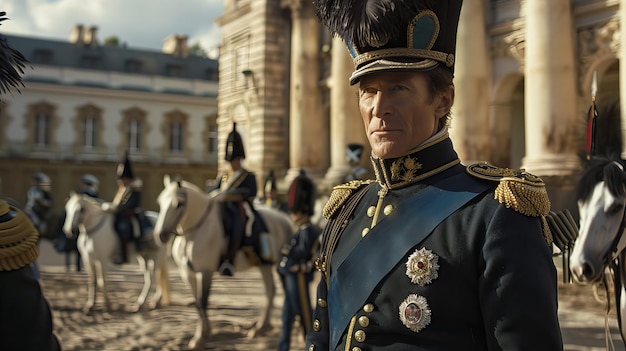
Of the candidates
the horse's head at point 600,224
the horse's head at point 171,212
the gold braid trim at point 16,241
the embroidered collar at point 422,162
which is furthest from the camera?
the horse's head at point 171,212

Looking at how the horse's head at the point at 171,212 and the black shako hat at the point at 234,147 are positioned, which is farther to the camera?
the black shako hat at the point at 234,147

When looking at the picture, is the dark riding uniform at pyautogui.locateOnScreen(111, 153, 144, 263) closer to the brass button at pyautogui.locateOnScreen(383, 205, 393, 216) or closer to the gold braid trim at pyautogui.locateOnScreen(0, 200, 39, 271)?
the gold braid trim at pyautogui.locateOnScreen(0, 200, 39, 271)

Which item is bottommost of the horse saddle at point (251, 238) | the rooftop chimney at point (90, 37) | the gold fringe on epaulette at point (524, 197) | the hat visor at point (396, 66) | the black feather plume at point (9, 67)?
the horse saddle at point (251, 238)

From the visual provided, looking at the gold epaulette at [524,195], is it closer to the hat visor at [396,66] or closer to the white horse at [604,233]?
the hat visor at [396,66]

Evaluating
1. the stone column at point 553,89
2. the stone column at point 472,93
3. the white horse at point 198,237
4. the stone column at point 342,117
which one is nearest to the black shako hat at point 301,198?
the white horse at point 198,237

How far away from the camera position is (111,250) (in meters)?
12.4

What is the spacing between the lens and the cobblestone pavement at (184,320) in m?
9.19

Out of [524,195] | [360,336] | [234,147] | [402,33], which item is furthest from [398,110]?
[234,147]

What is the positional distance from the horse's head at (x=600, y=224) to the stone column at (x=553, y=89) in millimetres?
10206

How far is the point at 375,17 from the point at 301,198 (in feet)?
20.6

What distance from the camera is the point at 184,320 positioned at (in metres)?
11.2

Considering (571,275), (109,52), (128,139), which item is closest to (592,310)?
(571,275)

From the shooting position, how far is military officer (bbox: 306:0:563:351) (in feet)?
6.44

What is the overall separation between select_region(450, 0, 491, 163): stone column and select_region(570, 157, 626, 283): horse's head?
11.6 m
